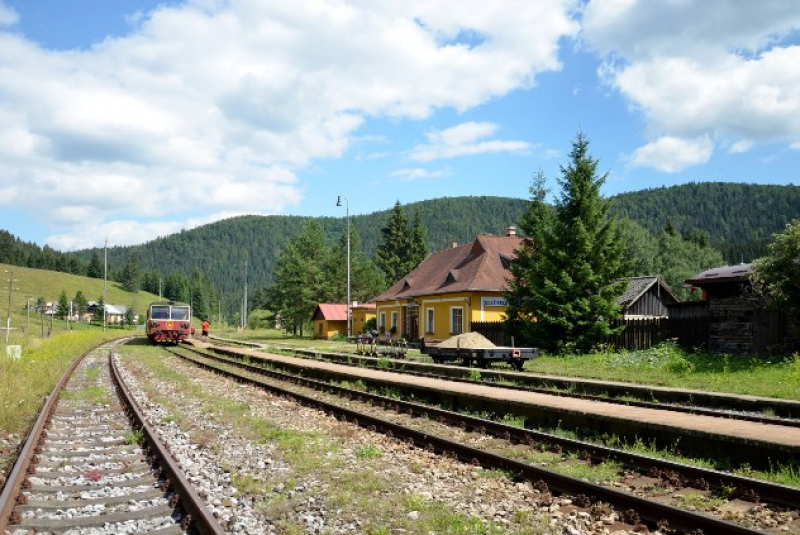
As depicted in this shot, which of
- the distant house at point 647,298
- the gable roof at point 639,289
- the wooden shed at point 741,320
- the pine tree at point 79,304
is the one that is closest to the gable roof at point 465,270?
the gable roof at point 639,289

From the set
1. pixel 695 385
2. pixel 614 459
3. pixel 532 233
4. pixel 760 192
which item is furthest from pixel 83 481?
pixel 760 192

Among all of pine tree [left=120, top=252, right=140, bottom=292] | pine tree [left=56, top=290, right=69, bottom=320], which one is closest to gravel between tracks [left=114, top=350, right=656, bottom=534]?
pine tree [left=56, top=290, right=69, bottom=320]

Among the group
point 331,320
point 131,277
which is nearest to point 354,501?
point 331,320

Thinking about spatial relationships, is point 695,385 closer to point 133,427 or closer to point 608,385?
point 608,385

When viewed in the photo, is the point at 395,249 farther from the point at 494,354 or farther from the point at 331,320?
the point at 494,354

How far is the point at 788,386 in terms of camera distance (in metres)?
15.6

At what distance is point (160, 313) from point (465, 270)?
793 inches

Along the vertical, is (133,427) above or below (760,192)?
below

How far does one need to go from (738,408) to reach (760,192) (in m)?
214

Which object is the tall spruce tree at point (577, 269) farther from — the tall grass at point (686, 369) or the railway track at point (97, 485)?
the railway track at point (97, 485)

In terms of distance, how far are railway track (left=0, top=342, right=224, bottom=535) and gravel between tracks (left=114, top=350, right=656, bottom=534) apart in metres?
0.33

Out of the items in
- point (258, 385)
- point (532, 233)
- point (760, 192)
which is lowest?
point (258, 385)

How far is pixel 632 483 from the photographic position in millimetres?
6898

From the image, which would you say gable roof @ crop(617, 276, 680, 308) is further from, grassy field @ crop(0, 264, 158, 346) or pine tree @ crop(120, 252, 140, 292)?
pine tree @ crop(120, 252, 140, 292)
